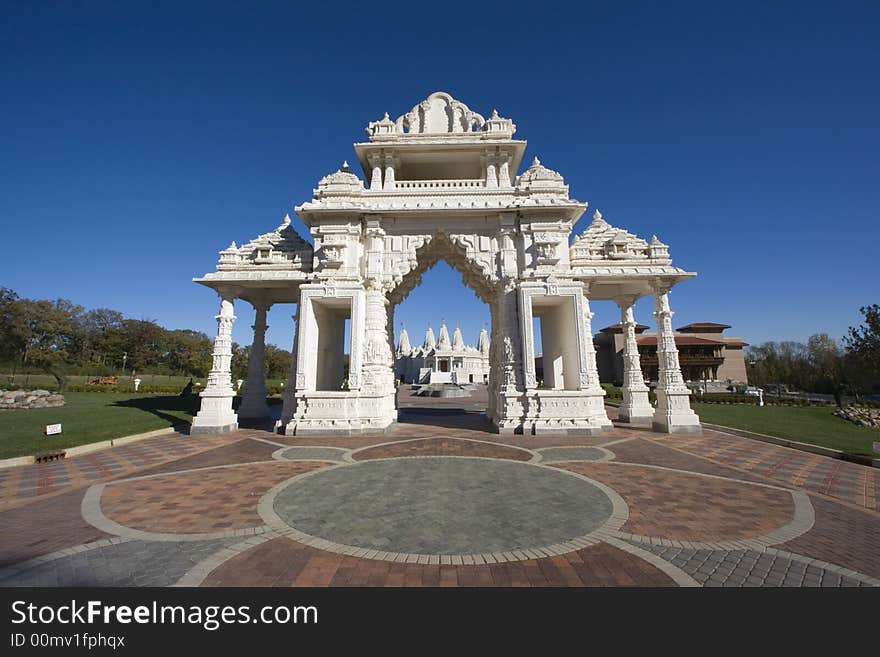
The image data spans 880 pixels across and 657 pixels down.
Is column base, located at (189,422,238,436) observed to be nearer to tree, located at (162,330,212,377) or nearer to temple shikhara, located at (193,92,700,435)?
temple shikhara, located at (193,92,700,435)

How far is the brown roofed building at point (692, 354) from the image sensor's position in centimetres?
4559

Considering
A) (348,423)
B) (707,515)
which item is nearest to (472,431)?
(348,423)

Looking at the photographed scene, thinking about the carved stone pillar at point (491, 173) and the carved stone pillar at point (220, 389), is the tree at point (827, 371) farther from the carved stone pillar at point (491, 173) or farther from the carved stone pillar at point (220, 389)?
the carved stone pillar at point (220, 389)

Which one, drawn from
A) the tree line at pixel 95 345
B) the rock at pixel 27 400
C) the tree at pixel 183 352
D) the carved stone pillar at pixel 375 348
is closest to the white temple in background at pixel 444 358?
the tree line at pixel 95 345

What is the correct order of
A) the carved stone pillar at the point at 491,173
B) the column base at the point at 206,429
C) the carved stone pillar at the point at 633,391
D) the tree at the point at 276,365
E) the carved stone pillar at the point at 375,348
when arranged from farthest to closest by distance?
the tree at the point at 276,365 → the carved stone pillar at the point at 491,173 → the carved stone pillar at the point at 633,391 → the carved stone pillar at the point at 375,348 → the column base at the point at 206,429

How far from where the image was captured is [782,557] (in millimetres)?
4160

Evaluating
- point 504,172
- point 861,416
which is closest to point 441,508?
point 504,172

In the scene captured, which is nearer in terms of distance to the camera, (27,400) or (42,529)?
(42,529)

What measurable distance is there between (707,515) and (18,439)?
17.9 m

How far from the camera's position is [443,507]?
5734 mm

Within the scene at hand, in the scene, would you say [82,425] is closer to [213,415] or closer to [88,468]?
[213,415]

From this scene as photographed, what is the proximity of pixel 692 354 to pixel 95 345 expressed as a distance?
88700 millimetres

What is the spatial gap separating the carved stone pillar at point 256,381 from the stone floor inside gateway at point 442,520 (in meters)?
7.76
